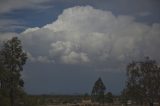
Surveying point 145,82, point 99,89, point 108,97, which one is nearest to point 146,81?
point 145,82

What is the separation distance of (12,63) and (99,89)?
5190cm

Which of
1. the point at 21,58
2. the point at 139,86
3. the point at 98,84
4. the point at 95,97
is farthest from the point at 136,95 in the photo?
the point at 95,97

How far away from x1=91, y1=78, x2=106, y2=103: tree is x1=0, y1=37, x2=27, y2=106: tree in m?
49.6

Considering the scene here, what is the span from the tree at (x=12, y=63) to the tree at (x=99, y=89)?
4961cm

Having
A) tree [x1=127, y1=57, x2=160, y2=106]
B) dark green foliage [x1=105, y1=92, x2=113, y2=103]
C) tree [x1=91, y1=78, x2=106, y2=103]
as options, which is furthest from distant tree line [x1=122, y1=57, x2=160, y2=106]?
dark green foliage [x1=105, y1=92, x2=113, y2=103]

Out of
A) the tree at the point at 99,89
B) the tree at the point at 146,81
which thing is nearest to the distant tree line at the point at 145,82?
the tree at the point at 146,81

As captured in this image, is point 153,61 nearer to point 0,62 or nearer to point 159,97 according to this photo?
point 159,97

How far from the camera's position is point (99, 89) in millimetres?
92875

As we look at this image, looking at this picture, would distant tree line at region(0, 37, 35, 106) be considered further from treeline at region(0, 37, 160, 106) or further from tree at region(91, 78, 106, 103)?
tree at region(91, 78, 106, 103)

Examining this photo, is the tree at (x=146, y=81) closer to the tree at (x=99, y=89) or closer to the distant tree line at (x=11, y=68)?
the distant tree line at (x=11, y=68)

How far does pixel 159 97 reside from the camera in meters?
50.8

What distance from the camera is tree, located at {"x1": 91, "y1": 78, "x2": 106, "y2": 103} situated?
9218 centimetres

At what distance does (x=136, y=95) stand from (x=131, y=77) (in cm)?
223

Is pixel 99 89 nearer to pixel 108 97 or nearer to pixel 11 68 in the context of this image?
pixel 108 97
